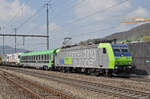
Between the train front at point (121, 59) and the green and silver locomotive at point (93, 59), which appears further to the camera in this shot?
the green and silver locomotive at point (93, 59)

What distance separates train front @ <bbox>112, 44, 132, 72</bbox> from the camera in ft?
67.3

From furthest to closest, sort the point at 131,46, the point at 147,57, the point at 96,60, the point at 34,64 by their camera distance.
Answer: the point at 34,64
the point at 131,46
the point at 147,57
the point at 96,60

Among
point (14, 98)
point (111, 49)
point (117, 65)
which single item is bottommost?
point (14, 98)

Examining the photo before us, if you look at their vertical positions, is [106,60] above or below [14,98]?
above

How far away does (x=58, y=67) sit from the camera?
33.7 m

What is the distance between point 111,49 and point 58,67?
1432 cm

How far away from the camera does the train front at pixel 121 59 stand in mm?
20516

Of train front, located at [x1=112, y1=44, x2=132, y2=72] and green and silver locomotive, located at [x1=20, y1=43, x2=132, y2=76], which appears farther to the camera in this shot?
green and silver locomotive, located at [x1=20, y1=43, x2=132, y2=76]

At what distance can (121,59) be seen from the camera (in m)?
20.9

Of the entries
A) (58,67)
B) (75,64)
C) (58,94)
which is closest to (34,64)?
(58,67)

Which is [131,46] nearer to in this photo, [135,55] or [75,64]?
[135,55]

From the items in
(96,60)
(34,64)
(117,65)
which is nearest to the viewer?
(117,65)

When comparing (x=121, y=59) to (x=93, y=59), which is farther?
(x=93, y=59)

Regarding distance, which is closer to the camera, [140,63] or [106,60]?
[106,60]
